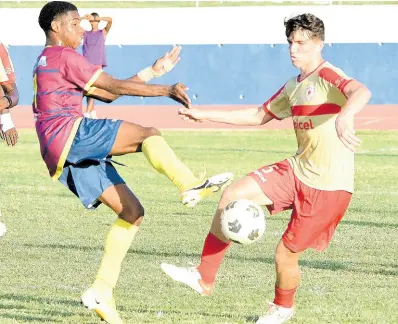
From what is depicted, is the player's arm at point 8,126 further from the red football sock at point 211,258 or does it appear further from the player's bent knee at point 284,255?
the player's bent knee at point 284,255

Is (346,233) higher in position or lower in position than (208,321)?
lower

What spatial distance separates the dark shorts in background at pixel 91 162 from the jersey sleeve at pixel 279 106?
112cm

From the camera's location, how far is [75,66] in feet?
23.4

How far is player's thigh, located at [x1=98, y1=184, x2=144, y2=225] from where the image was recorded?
287 inches

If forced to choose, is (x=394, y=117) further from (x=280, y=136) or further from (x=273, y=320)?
(x=273, y=320)

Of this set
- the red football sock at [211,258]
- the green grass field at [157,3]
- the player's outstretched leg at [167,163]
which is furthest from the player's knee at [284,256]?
the green grass field at [157,3]

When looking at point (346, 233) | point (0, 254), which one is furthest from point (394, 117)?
point (0, 254)

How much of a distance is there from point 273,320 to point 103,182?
1439mm

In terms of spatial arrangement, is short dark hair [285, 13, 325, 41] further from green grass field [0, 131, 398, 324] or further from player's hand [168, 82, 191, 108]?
green grass field [0, 131, 398, 324]

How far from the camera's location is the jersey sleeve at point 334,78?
7051 mm

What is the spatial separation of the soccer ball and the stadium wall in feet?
73.6

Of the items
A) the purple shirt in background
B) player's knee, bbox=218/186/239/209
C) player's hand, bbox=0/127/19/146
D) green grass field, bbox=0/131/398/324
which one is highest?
player's knee, bbox=218/186/239/209

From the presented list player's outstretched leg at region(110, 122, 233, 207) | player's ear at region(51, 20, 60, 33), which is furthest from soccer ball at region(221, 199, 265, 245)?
player's ear at region(51, 20, 60, 33)

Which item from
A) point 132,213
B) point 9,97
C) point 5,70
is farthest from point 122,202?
point 5,70
